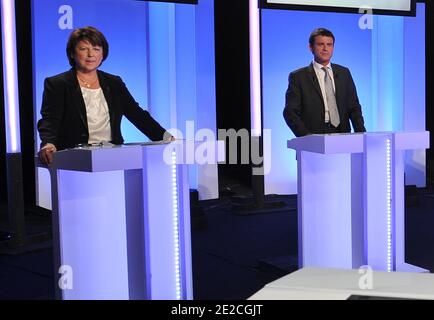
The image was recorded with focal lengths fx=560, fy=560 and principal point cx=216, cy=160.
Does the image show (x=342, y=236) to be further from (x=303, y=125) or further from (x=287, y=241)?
(x=287, y=241)

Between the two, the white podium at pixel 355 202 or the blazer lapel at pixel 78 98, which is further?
the white podium at pixel 355 202

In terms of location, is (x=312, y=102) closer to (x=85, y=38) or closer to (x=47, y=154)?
(x=85, y=38)

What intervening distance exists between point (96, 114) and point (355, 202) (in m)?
1.26

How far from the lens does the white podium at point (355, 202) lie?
251 cm

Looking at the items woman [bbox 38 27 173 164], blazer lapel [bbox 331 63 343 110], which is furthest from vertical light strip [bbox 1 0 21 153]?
blazer lapel [bbox 331 63 343 110]

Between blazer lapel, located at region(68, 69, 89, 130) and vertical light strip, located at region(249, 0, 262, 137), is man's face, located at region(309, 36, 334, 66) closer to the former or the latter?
blazer lapel, located at region(68, 69, 89, 130)

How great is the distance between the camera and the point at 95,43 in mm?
2289

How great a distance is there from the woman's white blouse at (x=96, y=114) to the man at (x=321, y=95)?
115cm

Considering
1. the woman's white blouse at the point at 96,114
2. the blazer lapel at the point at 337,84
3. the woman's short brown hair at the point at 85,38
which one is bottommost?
the woman's white blouse at the point at 96,114

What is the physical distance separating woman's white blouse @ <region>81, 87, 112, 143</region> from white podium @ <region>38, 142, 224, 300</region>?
359 millimetres

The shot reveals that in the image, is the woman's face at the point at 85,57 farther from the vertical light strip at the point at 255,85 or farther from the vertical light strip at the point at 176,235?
the vertical light strip at the point at 255,85

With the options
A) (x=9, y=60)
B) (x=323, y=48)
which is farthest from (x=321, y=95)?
(x=9, y=60)

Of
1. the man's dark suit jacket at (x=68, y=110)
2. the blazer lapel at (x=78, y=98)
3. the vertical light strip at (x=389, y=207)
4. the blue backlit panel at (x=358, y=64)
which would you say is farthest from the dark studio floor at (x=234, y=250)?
the blazer lapel at (x=78, y=98)

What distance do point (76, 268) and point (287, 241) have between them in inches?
88.1
